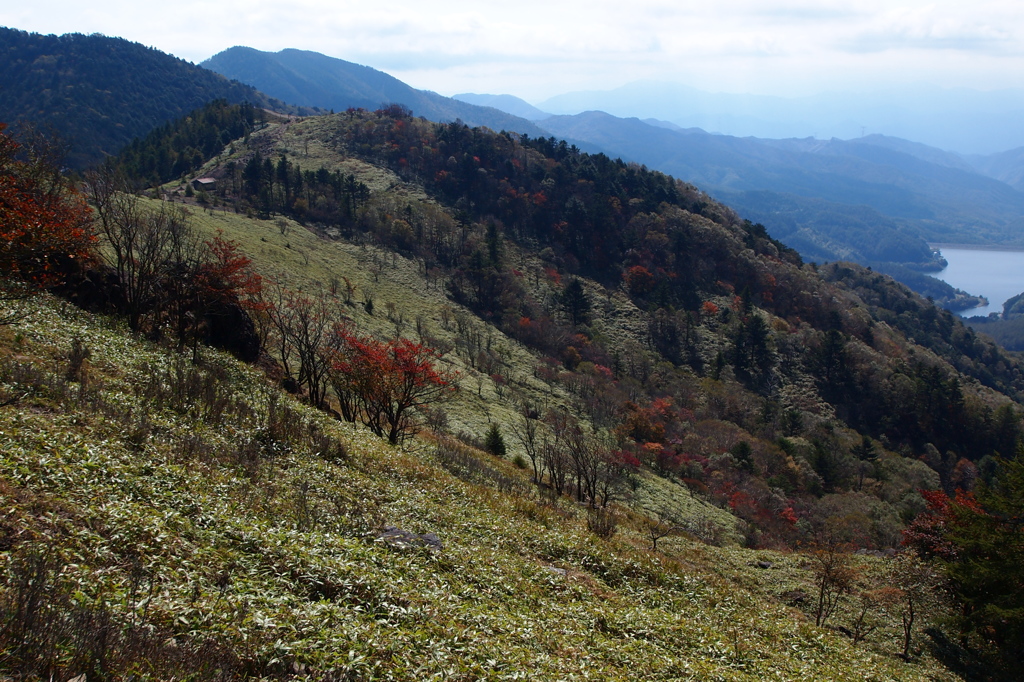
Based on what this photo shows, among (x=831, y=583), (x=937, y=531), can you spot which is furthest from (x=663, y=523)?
(x=937, y=531)

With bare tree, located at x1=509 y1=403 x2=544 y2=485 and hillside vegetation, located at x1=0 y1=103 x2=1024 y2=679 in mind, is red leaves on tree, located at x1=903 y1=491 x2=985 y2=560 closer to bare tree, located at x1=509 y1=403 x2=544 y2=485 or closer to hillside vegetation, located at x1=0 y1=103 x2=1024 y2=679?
hillside vegetation, located at x1=0 y1=103 x2=1024 y2=679

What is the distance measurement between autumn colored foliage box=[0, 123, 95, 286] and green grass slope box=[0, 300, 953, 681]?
2.51 metres

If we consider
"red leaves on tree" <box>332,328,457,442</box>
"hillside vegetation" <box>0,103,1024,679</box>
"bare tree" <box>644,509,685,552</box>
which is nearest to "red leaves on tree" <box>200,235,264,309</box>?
"hillside vegetation" <box>0,103,1024,679</box>

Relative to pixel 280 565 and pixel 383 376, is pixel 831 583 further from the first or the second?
pixel 280 565

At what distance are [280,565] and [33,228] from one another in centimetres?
1079

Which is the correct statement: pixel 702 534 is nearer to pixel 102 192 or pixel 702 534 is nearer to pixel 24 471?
pixel 24 471

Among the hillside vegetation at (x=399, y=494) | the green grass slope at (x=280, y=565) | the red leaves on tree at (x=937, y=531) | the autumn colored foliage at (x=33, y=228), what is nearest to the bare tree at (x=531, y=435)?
the hillside vegetation at (x=399, y=494)

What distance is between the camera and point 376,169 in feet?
387

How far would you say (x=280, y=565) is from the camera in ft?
32.3

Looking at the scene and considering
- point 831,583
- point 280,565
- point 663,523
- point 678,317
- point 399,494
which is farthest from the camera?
point 678,317

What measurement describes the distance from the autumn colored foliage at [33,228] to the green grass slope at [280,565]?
251 centimetres

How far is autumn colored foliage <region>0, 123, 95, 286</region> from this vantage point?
41.1 feet

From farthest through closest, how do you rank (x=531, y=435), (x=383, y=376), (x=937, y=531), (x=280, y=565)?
(x=531, y=435), (x=383, y=376), (x=937, y=531), (x=280, y=565)

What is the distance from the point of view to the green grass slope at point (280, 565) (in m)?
7.14
